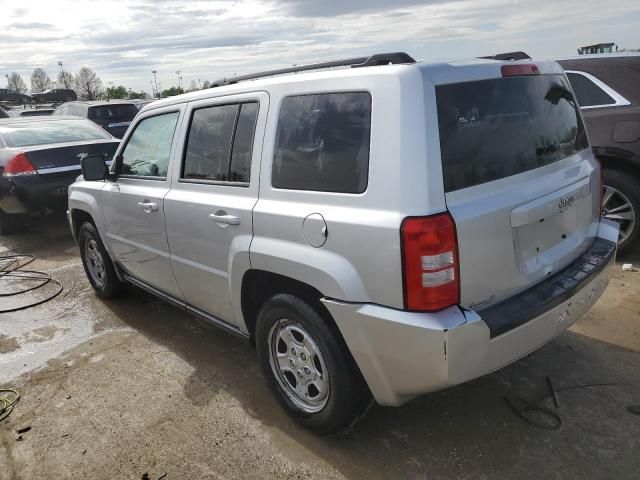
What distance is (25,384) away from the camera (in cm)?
370

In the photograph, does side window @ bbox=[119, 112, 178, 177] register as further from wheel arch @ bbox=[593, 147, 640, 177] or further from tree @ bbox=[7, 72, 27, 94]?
tree @ bbox=[7, 72, 27, 94]

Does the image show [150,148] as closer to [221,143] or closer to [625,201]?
[221,143]

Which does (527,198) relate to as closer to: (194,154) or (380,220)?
(380,220)

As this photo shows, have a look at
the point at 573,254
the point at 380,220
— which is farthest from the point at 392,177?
the point at 573,254

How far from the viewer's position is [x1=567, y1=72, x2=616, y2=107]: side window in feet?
16.5

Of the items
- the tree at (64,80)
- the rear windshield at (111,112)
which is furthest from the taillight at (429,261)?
the tree at (64,80)

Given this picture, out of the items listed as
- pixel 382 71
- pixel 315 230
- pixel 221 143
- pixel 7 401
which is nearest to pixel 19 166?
pixel 7 401

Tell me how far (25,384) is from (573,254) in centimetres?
364

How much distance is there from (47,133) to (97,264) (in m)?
3.87

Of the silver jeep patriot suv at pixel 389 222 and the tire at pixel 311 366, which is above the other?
the silver jeep patriot suv at pixel 389 222

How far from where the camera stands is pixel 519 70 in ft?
8.55

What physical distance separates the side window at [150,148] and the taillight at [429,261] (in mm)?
2160

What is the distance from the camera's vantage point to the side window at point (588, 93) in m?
5.03

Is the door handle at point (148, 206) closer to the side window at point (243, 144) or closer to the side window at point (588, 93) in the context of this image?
the side window at point (243, 144)
